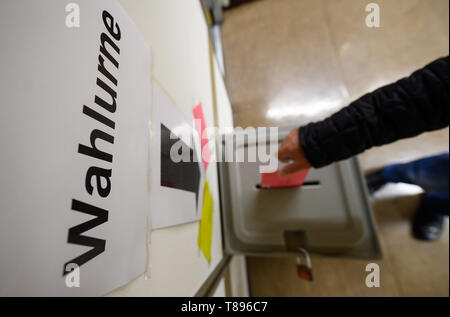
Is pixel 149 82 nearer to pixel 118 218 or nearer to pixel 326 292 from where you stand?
pixel 118 218

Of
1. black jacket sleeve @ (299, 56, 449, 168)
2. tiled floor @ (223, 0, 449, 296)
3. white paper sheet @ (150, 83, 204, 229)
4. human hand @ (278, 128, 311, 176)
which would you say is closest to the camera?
white paper sheet @ (150, 83, 204, 229)

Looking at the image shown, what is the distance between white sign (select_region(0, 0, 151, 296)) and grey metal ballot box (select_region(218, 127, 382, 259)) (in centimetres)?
44

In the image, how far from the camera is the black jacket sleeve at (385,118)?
41 centimetres

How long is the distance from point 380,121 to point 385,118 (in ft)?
0.04

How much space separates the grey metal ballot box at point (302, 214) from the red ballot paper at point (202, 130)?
12 centimetres

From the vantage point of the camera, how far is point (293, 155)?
0.54 metres

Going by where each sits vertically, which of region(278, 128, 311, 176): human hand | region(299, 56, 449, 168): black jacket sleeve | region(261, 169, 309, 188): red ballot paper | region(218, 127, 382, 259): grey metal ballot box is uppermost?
region(299, 56, 449, 168): black jacket sleeve

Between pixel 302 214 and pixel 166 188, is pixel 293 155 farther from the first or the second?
pixel 166 188

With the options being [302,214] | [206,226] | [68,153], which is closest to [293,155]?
[302,214]

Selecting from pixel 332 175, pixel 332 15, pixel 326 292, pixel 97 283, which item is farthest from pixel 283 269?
pixel 332 15

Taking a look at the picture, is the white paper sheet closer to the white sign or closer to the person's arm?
the white sign

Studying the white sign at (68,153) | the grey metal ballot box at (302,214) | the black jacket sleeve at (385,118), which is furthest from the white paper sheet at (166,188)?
the black jacket sleeve at (385,118)

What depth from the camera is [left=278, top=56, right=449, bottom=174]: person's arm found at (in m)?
0.41

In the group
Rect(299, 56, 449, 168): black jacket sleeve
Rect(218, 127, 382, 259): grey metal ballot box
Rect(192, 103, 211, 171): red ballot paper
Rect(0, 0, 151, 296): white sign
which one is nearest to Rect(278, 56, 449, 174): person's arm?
Rect(299, 56, 449, 168): black jacket sleeve
